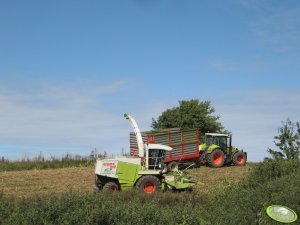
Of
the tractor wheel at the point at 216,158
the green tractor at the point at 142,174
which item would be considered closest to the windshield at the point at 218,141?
the tractor wheel at the point at 216,158

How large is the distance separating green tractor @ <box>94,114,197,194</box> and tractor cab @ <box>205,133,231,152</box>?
9961mm

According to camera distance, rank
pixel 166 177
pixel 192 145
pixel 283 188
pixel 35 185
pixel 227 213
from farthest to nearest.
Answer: pixel 192 145, pixel 35 185, pixel 166 177, pixel 283 188, pixel 227 213

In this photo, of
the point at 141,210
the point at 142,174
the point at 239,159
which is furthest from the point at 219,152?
the point at 141,210

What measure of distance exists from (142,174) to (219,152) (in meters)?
10.9

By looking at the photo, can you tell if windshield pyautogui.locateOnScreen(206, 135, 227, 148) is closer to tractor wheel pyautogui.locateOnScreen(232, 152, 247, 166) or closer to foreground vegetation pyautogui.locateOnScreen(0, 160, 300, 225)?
tractor wheel pyautogui.locateOnScreen(232, 152, 247, 166)

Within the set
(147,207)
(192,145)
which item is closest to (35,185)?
(192,145)

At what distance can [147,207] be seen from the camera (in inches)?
407

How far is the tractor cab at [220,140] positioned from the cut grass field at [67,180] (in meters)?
1.52

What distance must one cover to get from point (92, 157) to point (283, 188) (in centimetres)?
2663

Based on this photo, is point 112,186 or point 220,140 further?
point 220,140

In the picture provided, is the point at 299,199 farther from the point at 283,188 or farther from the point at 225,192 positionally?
the point at 225,192

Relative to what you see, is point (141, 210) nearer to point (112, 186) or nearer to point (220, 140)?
point (112, 186)

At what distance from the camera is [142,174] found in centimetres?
1883

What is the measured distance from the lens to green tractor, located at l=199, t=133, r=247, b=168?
28.5m
